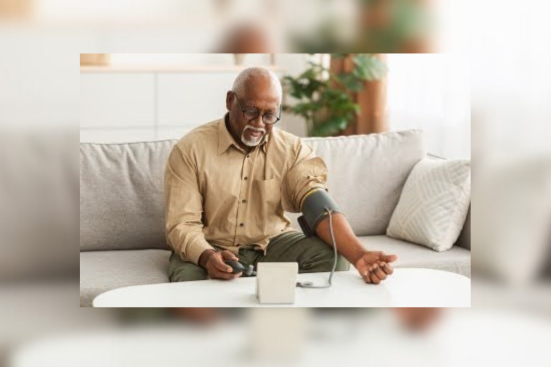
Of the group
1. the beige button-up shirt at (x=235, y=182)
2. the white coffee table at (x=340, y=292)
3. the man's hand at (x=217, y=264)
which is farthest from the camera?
the beige button-up shirt at (x=235, y=182)

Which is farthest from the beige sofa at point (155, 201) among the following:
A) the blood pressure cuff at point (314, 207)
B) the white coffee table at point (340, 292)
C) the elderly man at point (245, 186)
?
the white coffee table at point (340, 292)

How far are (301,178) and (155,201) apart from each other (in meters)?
0.33

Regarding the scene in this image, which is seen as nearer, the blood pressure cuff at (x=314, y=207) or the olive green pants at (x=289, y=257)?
the blood pressure cuff at (x=314, y=207)

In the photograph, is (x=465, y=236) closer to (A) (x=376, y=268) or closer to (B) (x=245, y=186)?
(B) (x=245, y=186)

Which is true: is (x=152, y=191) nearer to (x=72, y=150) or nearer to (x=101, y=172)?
(x=101, y=172)

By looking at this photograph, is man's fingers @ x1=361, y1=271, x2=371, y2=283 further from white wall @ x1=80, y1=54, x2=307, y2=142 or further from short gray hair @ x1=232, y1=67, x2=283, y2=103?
white wall @ x1=80, y1=54, x2=307, y2=142

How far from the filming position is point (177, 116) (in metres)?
2.50

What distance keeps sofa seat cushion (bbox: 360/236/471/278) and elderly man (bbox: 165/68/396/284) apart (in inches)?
7.0

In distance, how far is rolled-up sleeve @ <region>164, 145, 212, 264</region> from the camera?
1.40m

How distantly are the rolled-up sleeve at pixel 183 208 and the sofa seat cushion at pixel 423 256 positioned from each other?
359 millimetres

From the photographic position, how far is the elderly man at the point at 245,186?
4.71 feet

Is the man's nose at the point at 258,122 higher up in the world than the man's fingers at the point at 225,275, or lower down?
higher up

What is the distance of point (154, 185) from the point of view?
1606 millimetres

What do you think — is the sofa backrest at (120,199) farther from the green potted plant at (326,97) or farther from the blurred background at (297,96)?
the green potted plant at (326,97)
